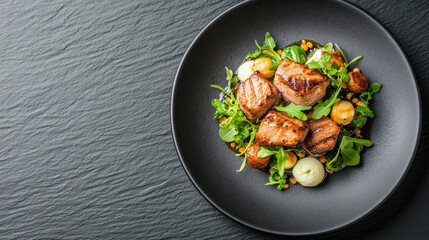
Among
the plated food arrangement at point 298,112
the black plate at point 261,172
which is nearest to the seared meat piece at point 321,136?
the plated food arrangement at point 298,112

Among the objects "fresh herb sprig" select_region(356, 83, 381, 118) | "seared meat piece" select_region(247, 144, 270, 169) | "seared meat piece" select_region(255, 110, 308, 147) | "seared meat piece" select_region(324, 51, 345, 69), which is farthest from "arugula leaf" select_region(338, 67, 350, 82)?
"seared meat piece" select_region(247, 144, 270, 169)

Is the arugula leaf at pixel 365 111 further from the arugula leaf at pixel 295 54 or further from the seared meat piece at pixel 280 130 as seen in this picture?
the arugula leaf at pixel 295 54

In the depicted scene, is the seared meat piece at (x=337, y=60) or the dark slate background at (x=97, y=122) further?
the dark slate background at (x=97, y=122)

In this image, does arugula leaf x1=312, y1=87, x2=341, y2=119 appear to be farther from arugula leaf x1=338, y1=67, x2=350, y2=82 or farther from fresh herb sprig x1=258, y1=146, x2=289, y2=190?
fresh herb sprig x1=258, y1=146, x2=289, y2=190

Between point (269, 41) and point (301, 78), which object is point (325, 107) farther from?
point (269, 41)

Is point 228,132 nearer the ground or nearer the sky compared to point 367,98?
nearer the ground

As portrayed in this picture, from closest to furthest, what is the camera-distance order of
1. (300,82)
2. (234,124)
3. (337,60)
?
1. (300,82)
2. (337,60)
3. (234,124)

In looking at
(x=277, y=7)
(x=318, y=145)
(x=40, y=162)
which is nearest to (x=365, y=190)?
(x=318, y=145)

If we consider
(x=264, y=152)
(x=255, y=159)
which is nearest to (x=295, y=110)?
(x=264, y=152)
